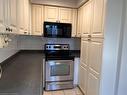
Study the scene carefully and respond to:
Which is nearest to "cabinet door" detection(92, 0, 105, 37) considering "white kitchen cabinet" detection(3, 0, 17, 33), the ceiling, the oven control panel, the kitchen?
the kitchen

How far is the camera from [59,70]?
3.02m

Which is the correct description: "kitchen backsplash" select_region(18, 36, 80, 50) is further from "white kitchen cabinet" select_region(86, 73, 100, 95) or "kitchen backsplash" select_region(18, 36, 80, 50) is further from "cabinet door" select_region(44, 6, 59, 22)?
"white kitchen cabinet" select_region(86, 73, 100, 95)

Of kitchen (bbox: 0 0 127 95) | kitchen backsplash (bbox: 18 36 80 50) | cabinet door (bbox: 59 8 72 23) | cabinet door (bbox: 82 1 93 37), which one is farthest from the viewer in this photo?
kitchen backsplash (bbox: 18 36 80 50)

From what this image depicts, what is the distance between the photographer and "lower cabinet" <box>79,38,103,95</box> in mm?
2047

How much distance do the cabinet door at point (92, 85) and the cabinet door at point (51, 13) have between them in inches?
64.1

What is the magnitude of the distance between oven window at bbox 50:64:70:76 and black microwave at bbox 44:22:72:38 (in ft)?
2.39

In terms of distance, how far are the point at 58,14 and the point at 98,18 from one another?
134 centimetres

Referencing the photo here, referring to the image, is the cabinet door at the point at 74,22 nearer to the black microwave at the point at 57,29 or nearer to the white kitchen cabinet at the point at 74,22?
the white kitchen cabinet at the point at 74,22

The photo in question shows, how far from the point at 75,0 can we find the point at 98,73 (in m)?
1.97

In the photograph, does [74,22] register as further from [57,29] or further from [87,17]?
[87,17]

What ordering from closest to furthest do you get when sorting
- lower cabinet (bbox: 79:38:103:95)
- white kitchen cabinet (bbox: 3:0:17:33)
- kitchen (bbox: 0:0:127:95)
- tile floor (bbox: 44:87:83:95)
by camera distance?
white kitchen cabinet (bbox: 3:0:17:33) < kitchen (bbox: 0:0:127:95) < lower cabinet (bbox: 79:38:103:95) < tile floor (bbox: 44:87:83:95)

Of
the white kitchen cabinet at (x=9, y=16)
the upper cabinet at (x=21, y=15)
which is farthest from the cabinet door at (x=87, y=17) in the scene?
the white kitchen cabinet at (x=9, y=16)

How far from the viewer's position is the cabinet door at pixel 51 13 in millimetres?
3111

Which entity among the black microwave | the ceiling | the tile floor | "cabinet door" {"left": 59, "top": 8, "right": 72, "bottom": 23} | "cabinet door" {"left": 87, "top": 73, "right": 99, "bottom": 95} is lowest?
the tile floor
